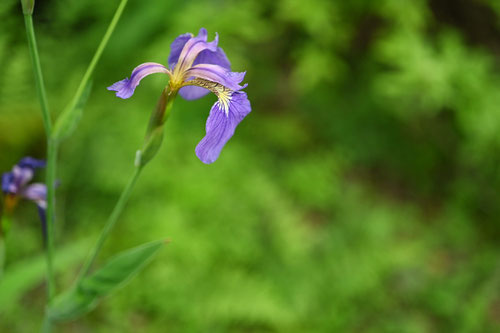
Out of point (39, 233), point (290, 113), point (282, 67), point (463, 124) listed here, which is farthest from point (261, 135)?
point (39, 233)

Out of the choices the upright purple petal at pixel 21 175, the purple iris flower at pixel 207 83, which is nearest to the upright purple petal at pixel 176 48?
the purple iris flower at pixel 207 83

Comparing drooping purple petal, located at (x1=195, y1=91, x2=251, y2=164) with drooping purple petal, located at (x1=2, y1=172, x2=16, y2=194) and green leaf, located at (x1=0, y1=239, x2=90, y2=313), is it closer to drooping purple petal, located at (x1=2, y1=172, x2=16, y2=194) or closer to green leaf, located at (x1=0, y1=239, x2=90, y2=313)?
drooping purple petal, located at (x1=2, y1=172, x2=16, y2=194)

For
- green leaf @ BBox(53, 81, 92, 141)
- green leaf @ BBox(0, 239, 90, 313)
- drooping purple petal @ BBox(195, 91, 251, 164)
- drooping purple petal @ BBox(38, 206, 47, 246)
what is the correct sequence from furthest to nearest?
1. green leaf @ BBox(0, 239, 90, 313)
2. drooping purple petal @ BBox(38, 206, 47, 246)
3. green leaf @ BBox(53, 81, 92, 141)
4. drooping purple petal @ BBox(195, 91, 251, 164)

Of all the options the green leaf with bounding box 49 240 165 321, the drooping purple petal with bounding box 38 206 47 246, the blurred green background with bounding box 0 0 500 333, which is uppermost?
the blurred green background with bounding box 0 0 500 333

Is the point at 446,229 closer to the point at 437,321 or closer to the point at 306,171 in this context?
the point at 437,321

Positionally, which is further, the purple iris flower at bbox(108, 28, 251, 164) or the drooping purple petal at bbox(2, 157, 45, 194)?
the drooping purple petal at bbox(2, 157, 45, 194)

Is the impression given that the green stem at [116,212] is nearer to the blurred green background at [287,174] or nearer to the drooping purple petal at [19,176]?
the drooping purple petal at [19,176]

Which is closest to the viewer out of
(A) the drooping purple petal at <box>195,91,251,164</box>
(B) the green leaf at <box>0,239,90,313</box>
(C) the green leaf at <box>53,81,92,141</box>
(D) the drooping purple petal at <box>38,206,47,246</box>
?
(A) the drooping purple petal at <box>195,91,251,164</box>

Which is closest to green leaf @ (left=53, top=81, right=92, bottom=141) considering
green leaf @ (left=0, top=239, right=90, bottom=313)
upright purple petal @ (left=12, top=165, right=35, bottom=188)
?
upright purple petal @ (left=12, top=165, right=35, bottom=188)

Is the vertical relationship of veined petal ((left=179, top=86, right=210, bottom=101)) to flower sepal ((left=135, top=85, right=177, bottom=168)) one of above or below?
above
